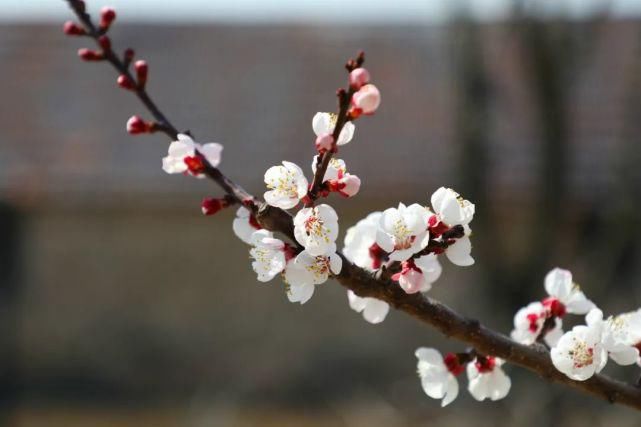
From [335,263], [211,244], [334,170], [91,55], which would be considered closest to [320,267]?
[335,263]

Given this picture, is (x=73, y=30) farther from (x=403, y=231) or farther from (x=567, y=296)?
(x=567, y=296)

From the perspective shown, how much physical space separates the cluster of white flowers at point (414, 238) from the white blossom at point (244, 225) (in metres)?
0.11

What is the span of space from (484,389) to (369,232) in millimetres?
293

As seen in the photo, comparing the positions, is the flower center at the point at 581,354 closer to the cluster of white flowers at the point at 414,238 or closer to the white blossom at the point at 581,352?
the white blossom at the point at 581,352

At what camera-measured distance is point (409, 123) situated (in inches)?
364

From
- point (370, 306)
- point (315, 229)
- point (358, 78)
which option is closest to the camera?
point (358, 78)

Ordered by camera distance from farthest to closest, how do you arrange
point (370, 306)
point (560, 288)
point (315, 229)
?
point (560, 288), point (370, 306), point (315, 229)

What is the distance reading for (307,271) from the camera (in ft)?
3.82

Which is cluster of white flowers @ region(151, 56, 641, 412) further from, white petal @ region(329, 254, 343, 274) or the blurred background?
the blurred background

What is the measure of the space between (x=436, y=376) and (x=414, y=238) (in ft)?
1.00

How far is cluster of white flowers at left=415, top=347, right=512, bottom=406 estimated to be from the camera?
1.36m

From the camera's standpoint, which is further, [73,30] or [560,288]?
[560,288]

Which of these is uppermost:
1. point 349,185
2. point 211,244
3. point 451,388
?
point 349,185

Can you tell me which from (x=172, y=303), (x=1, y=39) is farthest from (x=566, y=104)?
(x=1, y=39)
